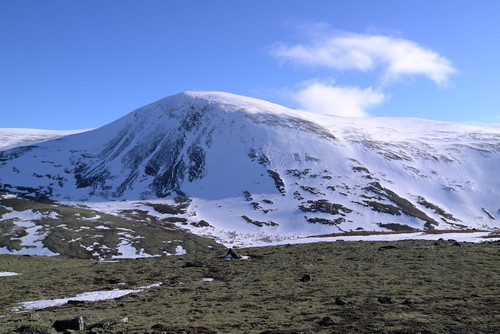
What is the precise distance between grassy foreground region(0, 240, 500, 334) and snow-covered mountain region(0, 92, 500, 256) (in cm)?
6611

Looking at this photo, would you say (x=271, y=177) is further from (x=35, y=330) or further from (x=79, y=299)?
(x=35, y=330)

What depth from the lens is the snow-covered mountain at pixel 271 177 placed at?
121 meters

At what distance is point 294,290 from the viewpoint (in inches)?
961

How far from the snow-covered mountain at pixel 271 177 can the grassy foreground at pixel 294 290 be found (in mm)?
66114

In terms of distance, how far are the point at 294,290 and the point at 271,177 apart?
412 ft

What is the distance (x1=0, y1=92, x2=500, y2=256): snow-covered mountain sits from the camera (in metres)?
121

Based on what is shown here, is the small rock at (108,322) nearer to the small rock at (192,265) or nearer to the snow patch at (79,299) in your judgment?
the snow patch at (79,299)

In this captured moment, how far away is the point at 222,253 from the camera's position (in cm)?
4225

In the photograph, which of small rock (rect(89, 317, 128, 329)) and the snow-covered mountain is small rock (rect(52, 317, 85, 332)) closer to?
small rock (rect(89, 317, 128, 329))

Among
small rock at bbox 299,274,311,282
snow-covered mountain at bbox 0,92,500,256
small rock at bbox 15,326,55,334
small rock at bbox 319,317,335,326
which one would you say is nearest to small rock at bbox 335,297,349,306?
small rock at bbox 319,317,335,326

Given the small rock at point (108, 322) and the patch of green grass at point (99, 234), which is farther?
the patch of green grass at point (99, 234)

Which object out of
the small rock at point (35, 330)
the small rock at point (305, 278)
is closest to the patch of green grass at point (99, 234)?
the small rock at point (305, 278)

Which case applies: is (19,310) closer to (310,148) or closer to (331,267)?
(331,267)

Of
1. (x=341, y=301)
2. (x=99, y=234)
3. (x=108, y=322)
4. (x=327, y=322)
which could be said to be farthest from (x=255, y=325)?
(x=99, y=234)
